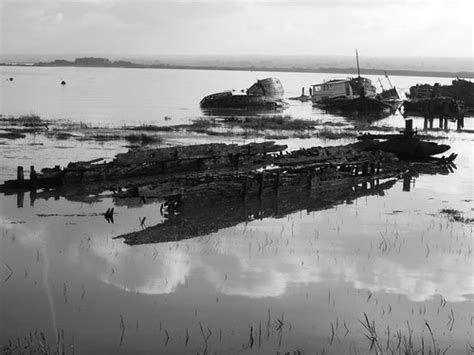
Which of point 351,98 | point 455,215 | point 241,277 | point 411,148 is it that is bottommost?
point 241,277

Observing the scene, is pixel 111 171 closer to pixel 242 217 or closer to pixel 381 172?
pixel 242 217

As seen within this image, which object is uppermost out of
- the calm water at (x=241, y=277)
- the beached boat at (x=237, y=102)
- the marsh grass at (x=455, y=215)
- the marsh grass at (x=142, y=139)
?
the beached boat at (x=237, y=102)

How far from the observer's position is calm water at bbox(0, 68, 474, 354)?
10.5 metres

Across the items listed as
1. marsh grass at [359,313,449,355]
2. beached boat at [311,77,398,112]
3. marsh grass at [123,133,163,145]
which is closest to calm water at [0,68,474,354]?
marsh grass at [359,313,449,355]

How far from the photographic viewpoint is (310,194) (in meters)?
22.0

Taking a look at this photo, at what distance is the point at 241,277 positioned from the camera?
13.2 metres

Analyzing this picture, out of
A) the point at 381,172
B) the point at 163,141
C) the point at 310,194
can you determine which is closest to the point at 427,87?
the point at 163,141

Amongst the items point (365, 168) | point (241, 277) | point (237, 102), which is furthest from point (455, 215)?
point (237, 102)

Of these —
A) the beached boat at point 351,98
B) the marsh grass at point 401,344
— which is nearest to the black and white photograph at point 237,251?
the marsh grass at point 401,344

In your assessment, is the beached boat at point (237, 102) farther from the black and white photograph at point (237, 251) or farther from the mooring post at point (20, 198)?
the mooring post at point (20, 198)

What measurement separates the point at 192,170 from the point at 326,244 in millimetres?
9885

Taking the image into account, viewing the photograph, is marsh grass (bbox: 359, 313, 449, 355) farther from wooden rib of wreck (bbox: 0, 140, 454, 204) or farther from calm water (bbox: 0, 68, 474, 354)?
wooden rib of wreck (bbox: 0, 140, 454, 204)

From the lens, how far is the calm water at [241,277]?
1052 cm

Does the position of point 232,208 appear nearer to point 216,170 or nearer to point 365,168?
point 216,170
